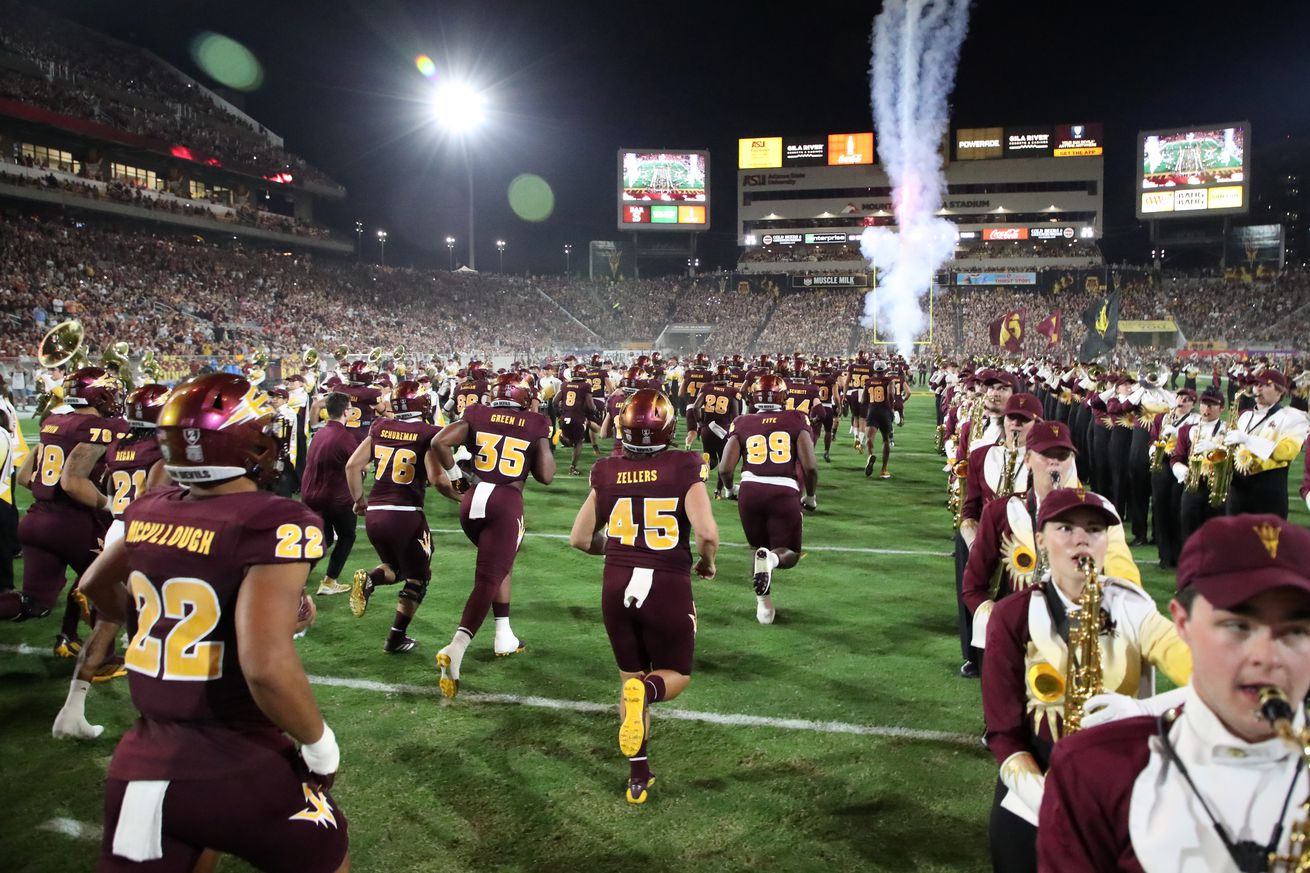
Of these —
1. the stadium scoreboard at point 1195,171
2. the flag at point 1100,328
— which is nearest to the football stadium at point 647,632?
the flag at point 1100,328

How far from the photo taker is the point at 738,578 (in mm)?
9227

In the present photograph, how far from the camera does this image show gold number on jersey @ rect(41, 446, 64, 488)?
617 cm

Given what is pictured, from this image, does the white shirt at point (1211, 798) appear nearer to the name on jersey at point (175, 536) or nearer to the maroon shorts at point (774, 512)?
the name on jersey at point (175, 536)

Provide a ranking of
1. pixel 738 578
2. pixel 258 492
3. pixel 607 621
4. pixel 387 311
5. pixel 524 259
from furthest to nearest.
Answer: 1. pixel 524 259
2. pixel 387 311
3. pixel 738 578
4. pixel 607 621
5. pixel 258 492

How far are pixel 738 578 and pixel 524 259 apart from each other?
271 feet

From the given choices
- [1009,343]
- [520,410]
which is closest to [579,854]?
[520,410]

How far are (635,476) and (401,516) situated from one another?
8.82ft

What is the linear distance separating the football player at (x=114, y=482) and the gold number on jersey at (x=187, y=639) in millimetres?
3085

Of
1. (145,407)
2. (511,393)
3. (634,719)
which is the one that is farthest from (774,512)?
(145,407)

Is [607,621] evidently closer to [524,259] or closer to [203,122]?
[203,122]

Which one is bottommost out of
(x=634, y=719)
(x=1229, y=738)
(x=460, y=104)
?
(x=634, y=719)

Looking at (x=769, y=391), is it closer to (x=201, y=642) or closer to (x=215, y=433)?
(x=215, y=433)

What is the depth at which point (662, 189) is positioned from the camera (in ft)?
230

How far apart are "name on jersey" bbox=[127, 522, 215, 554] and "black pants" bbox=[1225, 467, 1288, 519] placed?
339 inches
